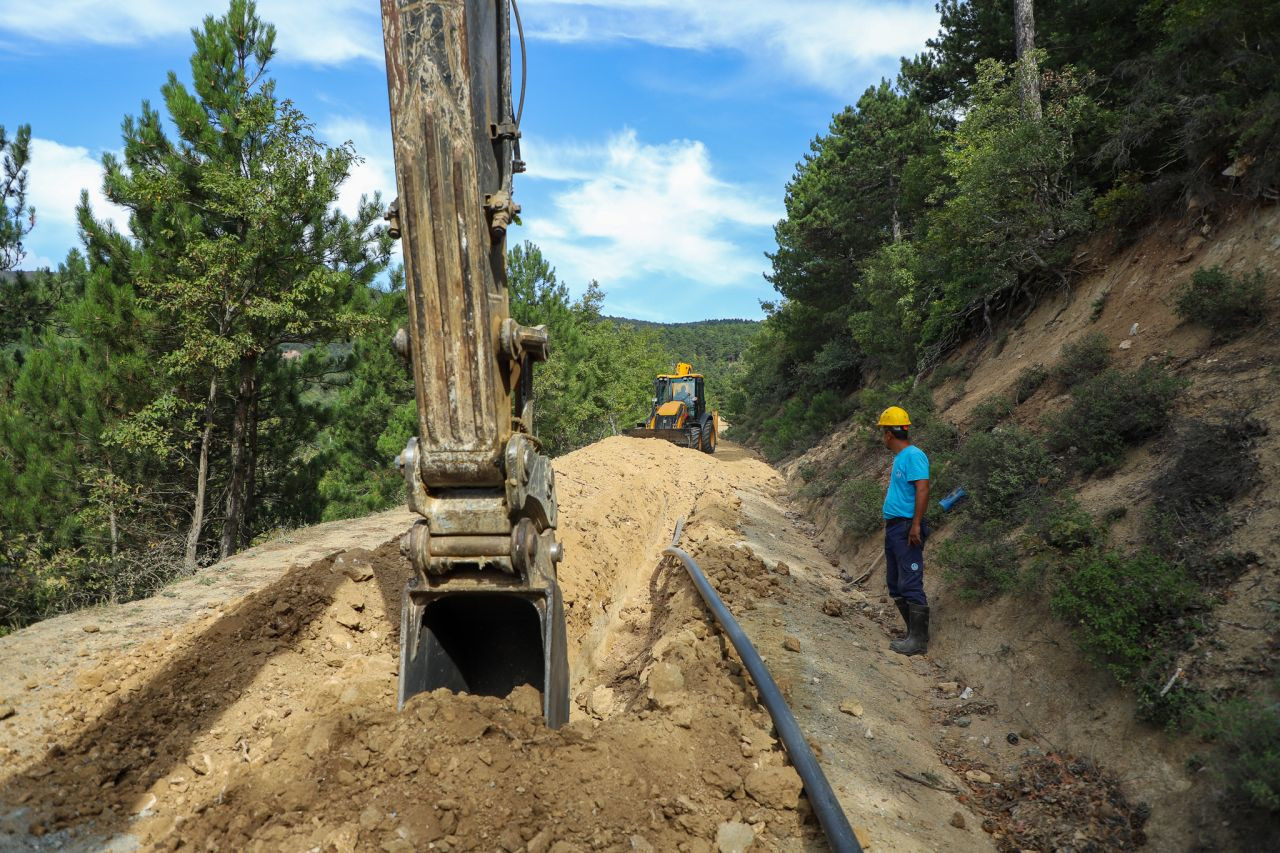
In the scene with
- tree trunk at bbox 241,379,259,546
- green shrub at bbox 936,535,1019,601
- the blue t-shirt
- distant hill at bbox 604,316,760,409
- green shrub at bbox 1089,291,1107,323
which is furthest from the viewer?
distant hill at bbox 604,316,760,409

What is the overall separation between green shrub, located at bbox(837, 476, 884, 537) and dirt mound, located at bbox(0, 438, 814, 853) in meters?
3.22

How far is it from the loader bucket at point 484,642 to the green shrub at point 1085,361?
254 inches

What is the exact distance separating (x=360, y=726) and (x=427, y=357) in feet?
6.02

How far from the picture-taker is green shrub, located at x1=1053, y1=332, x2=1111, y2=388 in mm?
7633

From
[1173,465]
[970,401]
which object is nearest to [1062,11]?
[970,401]

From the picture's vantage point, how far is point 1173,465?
16.2 feet

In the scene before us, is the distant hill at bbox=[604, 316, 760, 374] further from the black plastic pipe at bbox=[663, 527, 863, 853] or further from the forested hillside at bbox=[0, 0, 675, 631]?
the black plastic pipe at bbox=[663, 527, 863, 853]

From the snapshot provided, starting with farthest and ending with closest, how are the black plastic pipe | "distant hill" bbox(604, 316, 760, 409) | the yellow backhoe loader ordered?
"distant hill" bbox(604, 316, 760, 409), the yellow backhoe loader, the black plastic pipe

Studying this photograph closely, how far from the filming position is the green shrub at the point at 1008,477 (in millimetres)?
6141

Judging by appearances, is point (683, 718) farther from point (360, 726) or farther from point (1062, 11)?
point (1062, 11)

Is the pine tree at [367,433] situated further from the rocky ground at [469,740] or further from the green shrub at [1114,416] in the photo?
the green shrub at [1114,416]

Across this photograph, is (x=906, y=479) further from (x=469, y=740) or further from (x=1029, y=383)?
(x=1029, y=383)

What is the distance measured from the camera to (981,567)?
5.50m

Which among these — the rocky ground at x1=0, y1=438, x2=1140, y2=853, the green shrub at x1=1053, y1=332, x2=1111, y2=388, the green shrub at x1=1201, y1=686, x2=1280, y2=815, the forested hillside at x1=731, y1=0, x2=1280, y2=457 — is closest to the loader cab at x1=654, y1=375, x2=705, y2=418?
the forested hillside at x1=731, y1=0, x2=1280, y2=457
